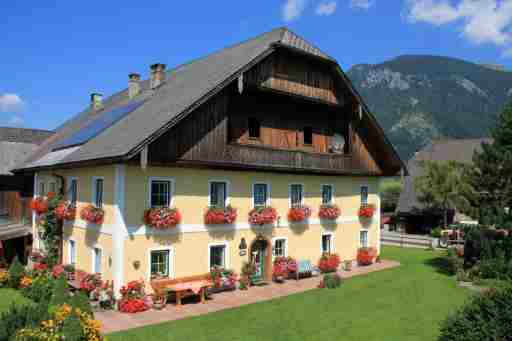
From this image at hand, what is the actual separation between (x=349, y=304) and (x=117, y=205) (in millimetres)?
9426

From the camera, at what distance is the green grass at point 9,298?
50.9 feet

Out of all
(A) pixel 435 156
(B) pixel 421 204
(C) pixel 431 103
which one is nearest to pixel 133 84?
(B) pixel 421 204

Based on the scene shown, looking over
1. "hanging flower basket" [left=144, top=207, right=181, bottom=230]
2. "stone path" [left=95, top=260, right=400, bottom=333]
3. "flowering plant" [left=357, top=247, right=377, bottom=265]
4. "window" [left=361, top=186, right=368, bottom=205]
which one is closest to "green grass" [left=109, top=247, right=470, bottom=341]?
"stone path" [left=95, top=260, right=400, bottom=333]

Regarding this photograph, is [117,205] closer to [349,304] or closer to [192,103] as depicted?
[192,103]

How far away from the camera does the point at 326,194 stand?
23.0m

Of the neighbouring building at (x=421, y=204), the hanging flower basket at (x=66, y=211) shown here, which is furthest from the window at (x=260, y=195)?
the neighbouring building at (x=421, y=204)

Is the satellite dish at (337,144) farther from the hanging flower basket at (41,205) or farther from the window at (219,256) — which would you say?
the hanging flower basket at (41,205)

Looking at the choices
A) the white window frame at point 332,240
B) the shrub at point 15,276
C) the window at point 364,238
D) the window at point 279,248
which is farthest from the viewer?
the window at point 364,238

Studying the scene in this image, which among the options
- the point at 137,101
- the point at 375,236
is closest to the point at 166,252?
the point at 137,101

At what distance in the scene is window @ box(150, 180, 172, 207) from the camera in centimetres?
1638

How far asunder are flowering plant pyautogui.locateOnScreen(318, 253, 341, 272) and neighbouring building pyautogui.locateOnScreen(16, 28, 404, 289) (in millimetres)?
400

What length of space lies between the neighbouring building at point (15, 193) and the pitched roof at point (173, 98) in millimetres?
3265

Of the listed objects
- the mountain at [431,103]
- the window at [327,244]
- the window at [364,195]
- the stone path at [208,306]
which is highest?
the mountain at [431,103]

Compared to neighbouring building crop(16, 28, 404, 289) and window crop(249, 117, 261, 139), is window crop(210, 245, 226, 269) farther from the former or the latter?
window crop(249, 117, 261, 139)
